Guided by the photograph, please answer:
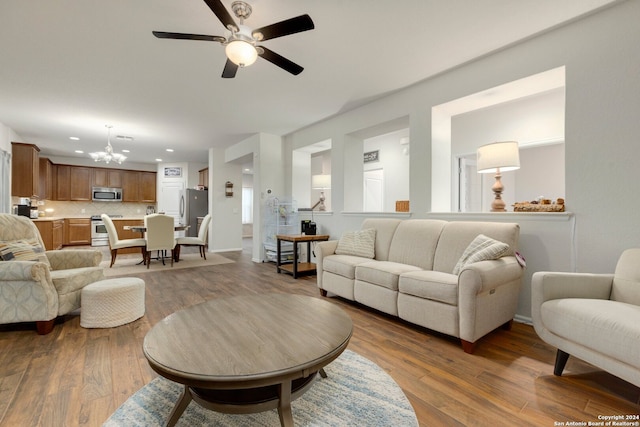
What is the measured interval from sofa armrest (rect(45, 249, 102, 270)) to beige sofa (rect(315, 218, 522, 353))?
2498mm

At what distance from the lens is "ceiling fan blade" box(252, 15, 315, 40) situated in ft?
6.31

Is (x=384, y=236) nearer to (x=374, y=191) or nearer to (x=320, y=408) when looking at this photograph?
(x=320, y=408)

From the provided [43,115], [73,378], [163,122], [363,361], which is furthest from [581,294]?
[43,115]

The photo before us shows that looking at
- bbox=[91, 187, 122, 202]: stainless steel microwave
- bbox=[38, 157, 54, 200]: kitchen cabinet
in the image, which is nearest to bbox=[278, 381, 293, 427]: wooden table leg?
bbox=[38, 157, 54, 200]: kitchen cabinet

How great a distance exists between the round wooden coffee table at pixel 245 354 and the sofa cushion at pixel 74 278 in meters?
1.61

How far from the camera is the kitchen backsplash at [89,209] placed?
8195 millimetres

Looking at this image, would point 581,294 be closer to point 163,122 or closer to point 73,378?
point 73,378

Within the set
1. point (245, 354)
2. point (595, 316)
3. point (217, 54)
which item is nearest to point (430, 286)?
point (595, 316)

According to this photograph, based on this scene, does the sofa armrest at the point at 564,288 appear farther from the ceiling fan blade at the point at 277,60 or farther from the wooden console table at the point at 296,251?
the wooden console table at the point at 296,251

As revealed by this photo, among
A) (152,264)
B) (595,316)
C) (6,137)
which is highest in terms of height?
(6,137)

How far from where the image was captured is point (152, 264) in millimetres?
5613

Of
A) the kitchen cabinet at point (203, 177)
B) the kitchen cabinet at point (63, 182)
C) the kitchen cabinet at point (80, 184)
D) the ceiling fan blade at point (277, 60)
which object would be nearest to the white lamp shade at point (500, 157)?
the ceiling fan blade at point (277, 60)

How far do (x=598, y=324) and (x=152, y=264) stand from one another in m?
6.33

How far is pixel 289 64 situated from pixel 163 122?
12.6 feet
